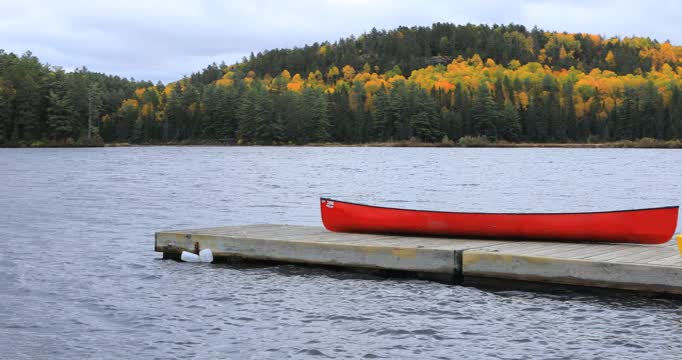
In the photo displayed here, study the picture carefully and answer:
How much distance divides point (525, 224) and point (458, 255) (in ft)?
6.46

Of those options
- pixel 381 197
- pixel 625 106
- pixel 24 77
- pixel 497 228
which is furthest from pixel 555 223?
pixel 625 106

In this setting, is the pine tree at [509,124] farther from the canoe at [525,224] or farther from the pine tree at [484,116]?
the canoe at [525,224]

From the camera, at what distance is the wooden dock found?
11.4 m

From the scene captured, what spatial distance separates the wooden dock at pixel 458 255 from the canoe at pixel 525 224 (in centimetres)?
20

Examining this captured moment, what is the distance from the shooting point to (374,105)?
164 meters

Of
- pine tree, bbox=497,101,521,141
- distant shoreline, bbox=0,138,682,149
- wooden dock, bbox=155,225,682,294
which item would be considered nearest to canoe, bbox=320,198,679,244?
wooden dock, bbox=155,225,682,294

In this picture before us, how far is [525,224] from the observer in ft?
46.5

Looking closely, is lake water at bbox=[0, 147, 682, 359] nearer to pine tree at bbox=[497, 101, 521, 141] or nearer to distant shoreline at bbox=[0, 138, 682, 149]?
distant shoreline at bbox=[0, 138, 682, 149]

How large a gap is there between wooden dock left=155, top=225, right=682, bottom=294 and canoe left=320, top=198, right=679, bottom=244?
0.20m

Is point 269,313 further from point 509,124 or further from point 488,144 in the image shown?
point 509,124

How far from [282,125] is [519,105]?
48.9 meters

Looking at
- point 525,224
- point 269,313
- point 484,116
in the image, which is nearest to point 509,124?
point 484,116

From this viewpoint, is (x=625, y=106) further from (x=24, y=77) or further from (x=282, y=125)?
(x=24, y=77)

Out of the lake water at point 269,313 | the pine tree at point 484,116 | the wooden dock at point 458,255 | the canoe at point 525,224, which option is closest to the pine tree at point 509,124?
the pine tree at point 484,116
